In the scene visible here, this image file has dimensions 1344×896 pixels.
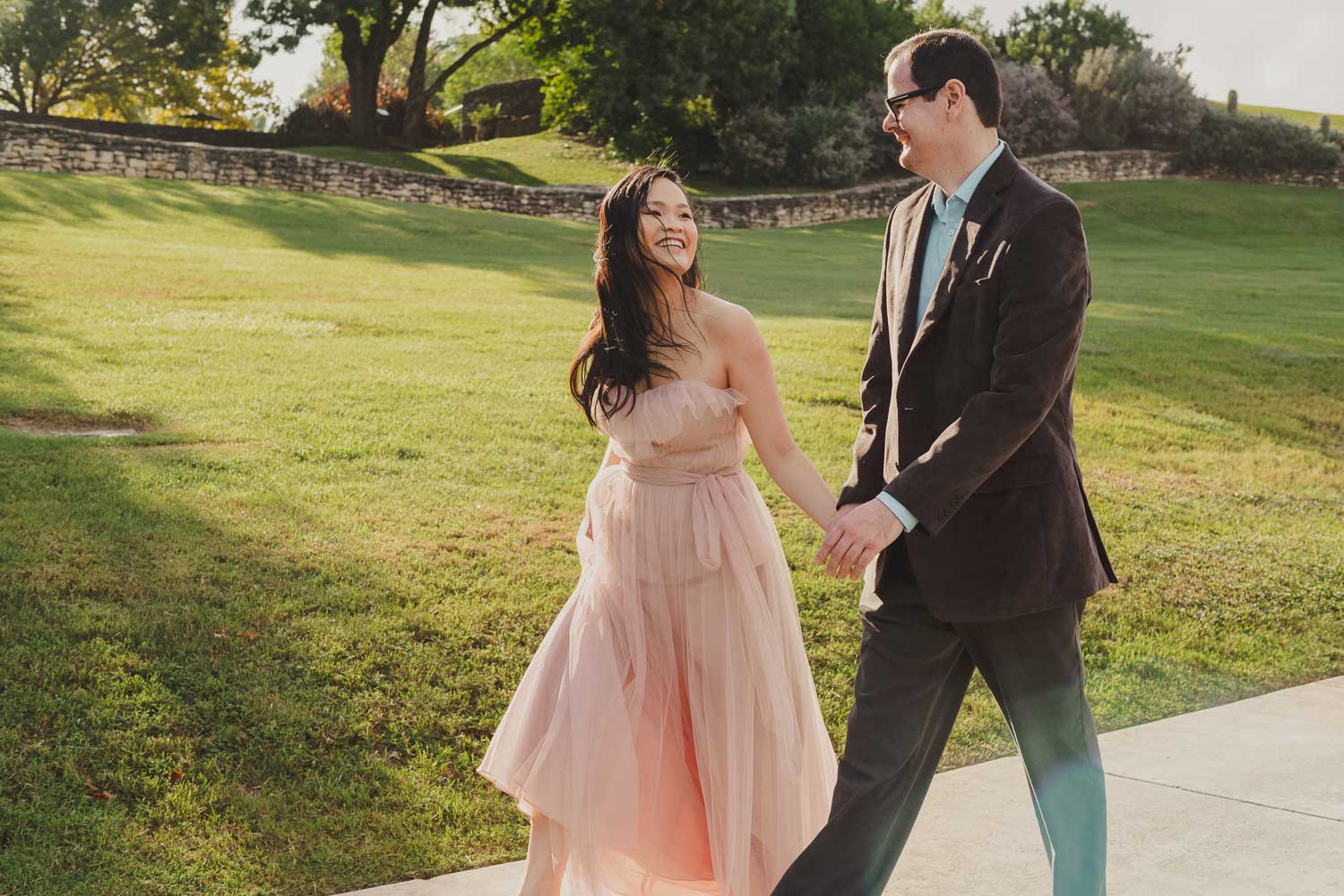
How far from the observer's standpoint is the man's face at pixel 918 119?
9.30 ft

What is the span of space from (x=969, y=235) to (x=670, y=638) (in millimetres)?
1349

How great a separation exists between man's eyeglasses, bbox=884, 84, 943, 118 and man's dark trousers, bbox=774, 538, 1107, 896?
1150mm

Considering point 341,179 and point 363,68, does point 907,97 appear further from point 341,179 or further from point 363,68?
point 363,68

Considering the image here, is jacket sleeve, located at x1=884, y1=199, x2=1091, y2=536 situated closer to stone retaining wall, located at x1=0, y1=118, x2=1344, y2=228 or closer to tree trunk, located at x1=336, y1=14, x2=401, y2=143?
stone retaining wall, located at x1=0, y1=118, x2=1344, y2=228

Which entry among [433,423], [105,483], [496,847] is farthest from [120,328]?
[496,847]

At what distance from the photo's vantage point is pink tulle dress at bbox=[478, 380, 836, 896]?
3.18 meters

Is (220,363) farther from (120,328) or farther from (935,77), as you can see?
(935,77)

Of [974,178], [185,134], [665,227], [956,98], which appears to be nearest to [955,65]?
[956,98]

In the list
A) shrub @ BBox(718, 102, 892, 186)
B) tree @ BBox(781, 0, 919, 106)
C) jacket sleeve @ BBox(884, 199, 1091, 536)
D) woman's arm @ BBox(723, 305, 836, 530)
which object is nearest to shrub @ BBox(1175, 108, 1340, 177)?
tree @ BBox(781, 0, 919, 106)

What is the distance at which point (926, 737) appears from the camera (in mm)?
2881

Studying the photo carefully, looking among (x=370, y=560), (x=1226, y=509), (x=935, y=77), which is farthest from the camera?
(x=1226, y=509)

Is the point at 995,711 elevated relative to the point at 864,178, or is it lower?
lower

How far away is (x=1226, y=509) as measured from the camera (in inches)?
336

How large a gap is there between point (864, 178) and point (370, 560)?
33.3m
